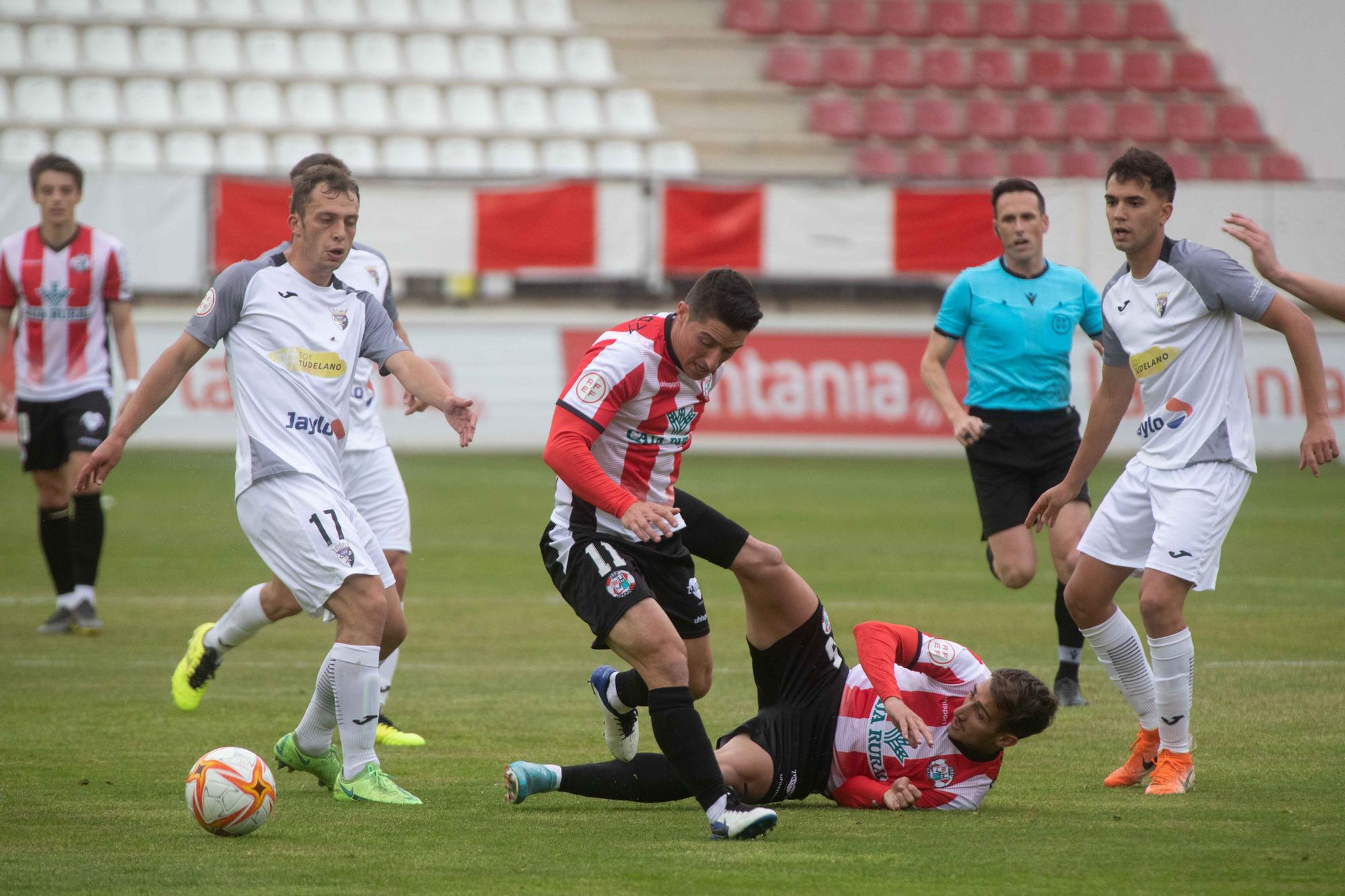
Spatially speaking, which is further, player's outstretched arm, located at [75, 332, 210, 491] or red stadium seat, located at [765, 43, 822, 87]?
red stadium seat, located at [765, 43, 822, 87]

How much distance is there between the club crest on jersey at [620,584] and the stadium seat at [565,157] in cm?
2066

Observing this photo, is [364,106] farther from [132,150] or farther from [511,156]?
[132,150]

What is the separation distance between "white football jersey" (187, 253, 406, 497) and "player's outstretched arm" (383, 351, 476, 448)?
20 centimetres

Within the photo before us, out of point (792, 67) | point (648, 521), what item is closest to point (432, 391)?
point (648, 521)

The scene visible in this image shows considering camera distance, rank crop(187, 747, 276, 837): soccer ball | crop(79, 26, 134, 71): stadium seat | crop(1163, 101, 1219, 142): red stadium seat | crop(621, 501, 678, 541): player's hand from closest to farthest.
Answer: crop(621, 501, 678, 541): player's hand → crop(187, 747, 276, 837): soccer ball → crop(79, 26, 134, 71): stadium seat → crop(1163, 101, 1219, 142): red stadium seat

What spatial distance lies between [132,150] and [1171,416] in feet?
70.1

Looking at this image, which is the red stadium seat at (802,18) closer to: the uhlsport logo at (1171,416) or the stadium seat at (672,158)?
the stadium seat at (672,158)

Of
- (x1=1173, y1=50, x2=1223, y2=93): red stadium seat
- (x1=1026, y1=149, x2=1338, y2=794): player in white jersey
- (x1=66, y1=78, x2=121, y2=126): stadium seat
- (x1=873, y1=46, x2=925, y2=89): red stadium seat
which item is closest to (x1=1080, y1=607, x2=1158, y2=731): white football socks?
(x1=1026, y1=149, x2=1338, y2=794): player in white jersey

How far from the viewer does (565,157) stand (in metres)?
25.8

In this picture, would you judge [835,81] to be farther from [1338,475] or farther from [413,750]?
[413,750]

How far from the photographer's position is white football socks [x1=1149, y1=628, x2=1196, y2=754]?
5770mm

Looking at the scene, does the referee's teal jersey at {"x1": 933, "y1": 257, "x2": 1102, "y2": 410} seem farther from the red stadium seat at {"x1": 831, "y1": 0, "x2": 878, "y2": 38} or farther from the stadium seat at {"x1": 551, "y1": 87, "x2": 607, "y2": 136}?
the red stadium seat at {"x1": 831, "y1": 0, "x2": 878, "y2": 38}

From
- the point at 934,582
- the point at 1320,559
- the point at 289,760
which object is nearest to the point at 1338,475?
the point at 1320,559

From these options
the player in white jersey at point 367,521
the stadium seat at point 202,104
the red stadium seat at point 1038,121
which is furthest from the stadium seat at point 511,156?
the player in white jersey at point 367,521
